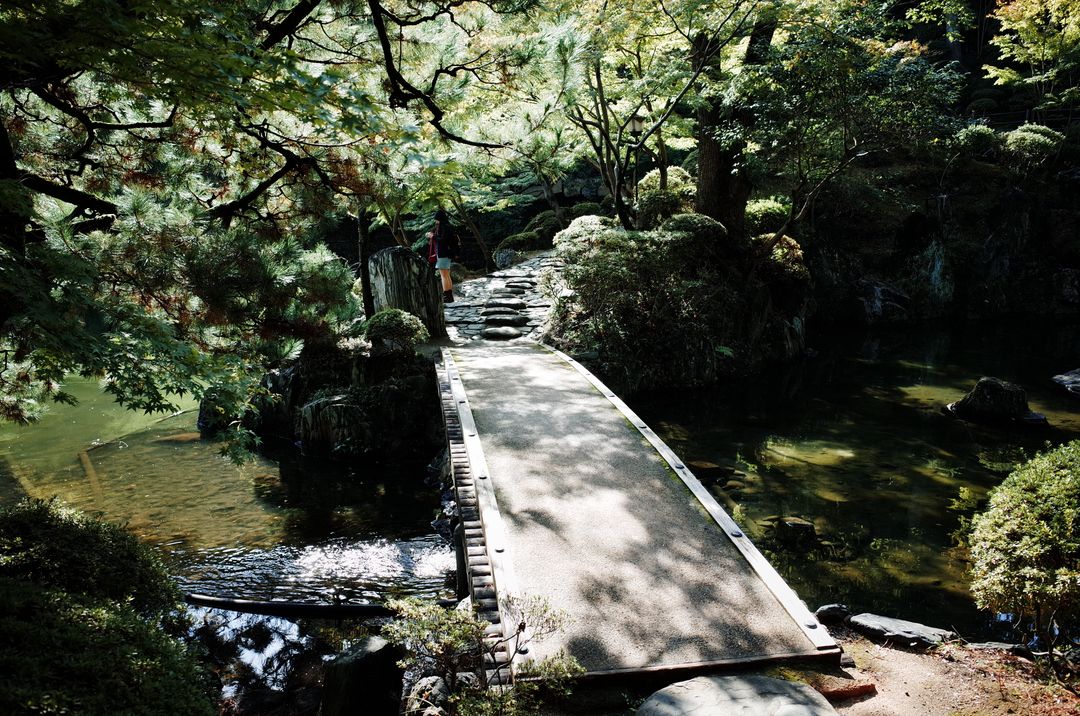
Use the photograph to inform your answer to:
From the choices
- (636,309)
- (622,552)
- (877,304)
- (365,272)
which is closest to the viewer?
(622,552)

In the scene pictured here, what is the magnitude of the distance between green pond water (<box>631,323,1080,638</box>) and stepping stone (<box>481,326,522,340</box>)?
2749mm

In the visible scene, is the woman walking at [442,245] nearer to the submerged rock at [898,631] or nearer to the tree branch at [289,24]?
the tree branch at [289,24]

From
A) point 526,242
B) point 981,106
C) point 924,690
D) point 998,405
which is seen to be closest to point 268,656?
point 924,690

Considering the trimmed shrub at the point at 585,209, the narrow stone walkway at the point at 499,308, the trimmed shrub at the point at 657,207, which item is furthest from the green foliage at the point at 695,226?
the trimmed shrub at the point at 585,209

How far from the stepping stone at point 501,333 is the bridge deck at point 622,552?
4.95m

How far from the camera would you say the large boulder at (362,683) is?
11.6 feet

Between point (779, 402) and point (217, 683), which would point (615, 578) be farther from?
point (779, 402)

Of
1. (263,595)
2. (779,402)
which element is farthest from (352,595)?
(779,402)

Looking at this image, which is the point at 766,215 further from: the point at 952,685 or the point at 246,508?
the point at 952,685

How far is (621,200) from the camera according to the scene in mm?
13867

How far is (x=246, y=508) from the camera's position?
8516 millimetres

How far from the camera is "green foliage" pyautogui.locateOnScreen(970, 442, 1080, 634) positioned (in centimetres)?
400

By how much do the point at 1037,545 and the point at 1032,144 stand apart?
21.4m

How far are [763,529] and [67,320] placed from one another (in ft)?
21.9
